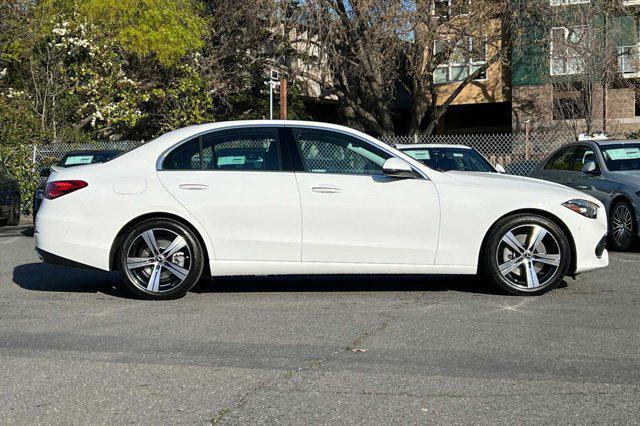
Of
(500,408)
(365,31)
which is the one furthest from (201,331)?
(365,31)

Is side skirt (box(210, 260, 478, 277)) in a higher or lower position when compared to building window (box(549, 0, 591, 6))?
lower

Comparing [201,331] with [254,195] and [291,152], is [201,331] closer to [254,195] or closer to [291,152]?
[254,195]

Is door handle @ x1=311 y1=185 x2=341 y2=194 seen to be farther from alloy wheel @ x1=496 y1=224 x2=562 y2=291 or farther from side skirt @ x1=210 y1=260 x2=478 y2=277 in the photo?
alloy wheel @ x1=496 y1=224 x2=562 y2=291

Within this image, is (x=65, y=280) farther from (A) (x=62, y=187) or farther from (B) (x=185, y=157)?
(B) (x=185, y=157)

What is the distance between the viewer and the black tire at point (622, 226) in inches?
460

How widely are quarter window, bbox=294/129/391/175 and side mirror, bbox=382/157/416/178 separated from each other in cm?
17

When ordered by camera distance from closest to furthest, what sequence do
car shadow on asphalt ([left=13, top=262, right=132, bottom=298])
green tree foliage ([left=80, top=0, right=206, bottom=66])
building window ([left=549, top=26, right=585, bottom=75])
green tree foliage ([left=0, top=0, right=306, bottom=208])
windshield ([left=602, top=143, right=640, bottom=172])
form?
car shadow on asphalt ([left=13, top=262, right=132, bottom=298]), windshield ([left=602, top=143, right=640, bottom=172]), green tree foliage ([left=0, top=0, right=306, bottom=208]), green tree foliage ([left=80, top=0, right=206, bottom=66]), building window ([left=549, top=26, right=585, bottom=75])

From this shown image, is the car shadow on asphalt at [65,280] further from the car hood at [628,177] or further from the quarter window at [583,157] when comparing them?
the quarter window at [583,157]

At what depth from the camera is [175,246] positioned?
25.2 ft

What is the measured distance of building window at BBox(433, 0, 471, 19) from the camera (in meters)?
27.5

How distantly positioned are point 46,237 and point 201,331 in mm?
Result: 2209

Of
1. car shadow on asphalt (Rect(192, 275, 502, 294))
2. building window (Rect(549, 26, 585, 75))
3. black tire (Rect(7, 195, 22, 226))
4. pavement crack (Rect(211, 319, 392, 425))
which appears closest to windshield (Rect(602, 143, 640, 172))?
car shadow on asphalt (Rect(192, 275, 502, 294))

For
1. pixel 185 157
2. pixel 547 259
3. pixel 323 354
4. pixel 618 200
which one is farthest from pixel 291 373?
pixel 618 200

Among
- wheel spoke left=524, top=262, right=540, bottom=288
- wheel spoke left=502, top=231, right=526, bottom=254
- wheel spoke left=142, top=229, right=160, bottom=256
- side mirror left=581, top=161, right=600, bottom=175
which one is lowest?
wheel spoke left=524, top=262, right=540, bottom=288
